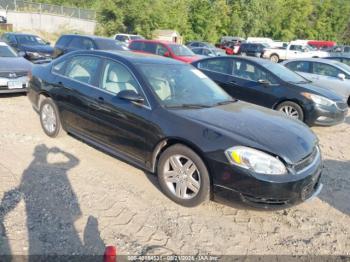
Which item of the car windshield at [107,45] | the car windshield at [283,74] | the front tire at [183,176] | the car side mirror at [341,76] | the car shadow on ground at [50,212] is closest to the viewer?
the car shadow on ground at [50,212]

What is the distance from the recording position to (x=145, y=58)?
4.83 m

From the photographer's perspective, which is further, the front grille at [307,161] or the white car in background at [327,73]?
the white car in background at [327,73]

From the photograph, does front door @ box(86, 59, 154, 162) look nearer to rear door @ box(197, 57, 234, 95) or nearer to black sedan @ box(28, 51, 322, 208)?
black sedan @ box(28, 51, 322, 208)

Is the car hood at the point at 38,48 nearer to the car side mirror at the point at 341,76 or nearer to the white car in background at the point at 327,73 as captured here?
the white car in background at the point at 327,73

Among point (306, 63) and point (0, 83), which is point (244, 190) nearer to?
point (0, 83)

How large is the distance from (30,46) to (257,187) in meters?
13.9

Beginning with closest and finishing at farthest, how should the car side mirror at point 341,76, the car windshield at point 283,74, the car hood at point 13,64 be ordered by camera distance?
the car windshield at point 283,74 → the car hood at point 13,64 → the car side mirror at point 341,76

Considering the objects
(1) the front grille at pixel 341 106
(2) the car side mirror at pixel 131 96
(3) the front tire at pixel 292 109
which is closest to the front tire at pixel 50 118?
(2) the car side mirror at pixel 131 96

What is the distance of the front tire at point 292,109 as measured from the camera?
746cm

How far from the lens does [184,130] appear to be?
3.76 m

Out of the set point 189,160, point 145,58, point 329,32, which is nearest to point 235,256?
point 189,160

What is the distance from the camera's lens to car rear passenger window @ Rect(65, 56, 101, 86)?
4852 mm

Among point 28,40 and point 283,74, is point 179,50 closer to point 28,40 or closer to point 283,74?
point 28,40

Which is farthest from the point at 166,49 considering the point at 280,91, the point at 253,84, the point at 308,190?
the point at 308,190
